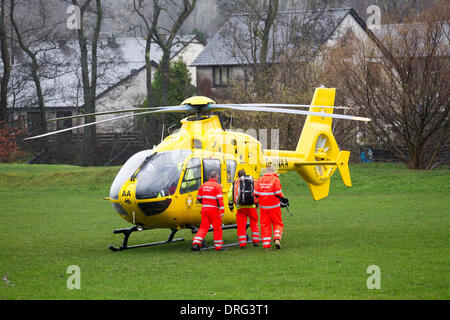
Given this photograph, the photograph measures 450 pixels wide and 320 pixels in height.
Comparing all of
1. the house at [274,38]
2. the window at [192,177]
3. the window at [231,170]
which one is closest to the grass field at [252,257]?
the window at [192,177]

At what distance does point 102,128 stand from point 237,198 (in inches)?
1508

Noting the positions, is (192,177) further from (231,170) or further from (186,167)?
(231,170)

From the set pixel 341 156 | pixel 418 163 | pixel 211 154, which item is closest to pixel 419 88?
pixel 418 163

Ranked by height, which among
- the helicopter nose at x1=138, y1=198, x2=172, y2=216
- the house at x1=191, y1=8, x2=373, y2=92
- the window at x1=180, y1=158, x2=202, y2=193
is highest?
the house at x1=191, y1=8, x2=373, y2=92

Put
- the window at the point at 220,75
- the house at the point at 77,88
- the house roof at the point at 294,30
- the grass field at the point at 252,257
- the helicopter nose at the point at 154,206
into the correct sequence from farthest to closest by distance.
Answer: the window at the point at 220,75, the house at the point at 77,88, the house roof at the point at 294,30, the helicopter nose at the point at 154,206, the grass field at the point at 252,257

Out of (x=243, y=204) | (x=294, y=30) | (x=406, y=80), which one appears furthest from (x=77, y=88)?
(x=243, y=204)

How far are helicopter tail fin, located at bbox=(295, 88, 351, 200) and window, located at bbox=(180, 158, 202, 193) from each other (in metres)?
3.53

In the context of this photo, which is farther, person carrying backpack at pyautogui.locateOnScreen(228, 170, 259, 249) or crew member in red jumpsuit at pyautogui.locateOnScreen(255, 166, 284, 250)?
person carrying backpack at pyautogui.locateOnScreen(228, 170, 259, 249)

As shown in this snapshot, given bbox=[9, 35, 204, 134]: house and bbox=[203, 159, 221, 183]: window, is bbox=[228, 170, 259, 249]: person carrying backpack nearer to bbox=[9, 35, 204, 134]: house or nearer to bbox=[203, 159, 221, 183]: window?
bbox=[203, 159, 221, 183]: window

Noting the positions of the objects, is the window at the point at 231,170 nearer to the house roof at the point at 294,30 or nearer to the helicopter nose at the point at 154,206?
the helicopter nose at the point at 154,206

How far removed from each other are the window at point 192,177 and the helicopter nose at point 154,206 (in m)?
0.49

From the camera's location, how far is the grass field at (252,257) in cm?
960

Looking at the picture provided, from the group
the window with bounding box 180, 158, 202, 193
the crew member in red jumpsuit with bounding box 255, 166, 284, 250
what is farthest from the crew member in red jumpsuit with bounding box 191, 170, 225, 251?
the crew member in red jumpsuit with bounding box 255, 166, 284, 250

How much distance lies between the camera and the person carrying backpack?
45.3 feet
